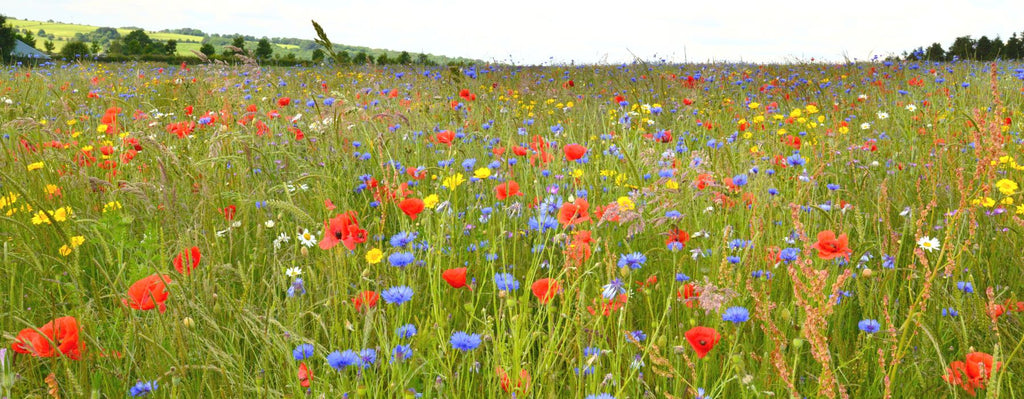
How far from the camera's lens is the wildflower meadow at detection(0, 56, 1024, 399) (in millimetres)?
1356

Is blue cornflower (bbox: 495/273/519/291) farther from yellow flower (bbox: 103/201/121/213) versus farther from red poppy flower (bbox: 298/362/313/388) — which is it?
yellow flower (bbox: 103/201/121/213)

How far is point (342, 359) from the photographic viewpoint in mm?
1278

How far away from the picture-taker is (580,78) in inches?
363

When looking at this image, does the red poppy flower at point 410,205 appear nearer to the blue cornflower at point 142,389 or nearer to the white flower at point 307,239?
the white flower at point 307,239

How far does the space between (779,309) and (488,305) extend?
2.86 ft

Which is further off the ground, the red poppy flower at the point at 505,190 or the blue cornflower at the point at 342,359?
the red poppy flower at the point at 505,190

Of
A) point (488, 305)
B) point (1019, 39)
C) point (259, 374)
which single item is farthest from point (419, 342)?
point (1019, 39)

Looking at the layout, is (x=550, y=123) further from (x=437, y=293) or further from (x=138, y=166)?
(x=437, y=293)

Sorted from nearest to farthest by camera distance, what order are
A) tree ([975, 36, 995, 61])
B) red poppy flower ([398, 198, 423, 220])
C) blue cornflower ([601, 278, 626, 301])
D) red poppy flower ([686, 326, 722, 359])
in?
red poppy flower ([686, 326, 722, 359]) → blue cornflower ([601, 278, 626, 301]) → red poppy flower ([398, 198, 423, 220]) → tree ([975, 36, 995, 61])

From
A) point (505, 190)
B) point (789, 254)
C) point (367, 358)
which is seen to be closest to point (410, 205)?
point (505, 190)

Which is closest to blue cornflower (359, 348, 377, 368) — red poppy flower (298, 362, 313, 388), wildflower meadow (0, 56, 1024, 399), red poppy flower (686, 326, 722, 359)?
wildflower meadow (0, 56, 1024, 399)

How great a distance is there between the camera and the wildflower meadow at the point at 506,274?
1356mm

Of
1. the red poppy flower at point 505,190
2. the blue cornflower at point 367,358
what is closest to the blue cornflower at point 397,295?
the blue cornflower at point 367,358

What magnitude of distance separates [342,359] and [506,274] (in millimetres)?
485
